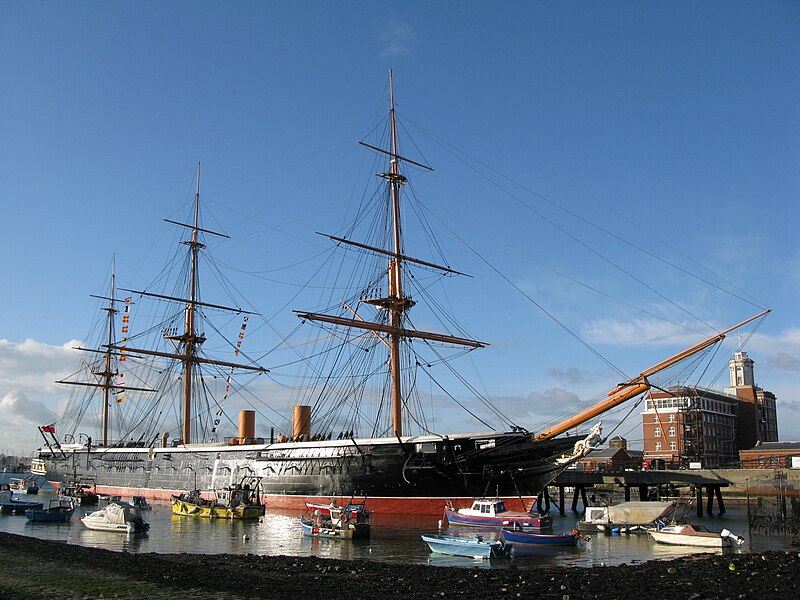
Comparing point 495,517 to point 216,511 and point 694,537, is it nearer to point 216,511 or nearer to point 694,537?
point 694,537

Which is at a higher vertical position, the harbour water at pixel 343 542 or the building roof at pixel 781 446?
the building roof at pixel 781 446

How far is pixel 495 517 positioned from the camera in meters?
35.1

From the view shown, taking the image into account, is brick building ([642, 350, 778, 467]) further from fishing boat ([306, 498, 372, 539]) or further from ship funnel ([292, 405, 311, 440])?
fishing boat ([306, 498, 372, 539])

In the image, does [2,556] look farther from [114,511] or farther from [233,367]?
[233,367]

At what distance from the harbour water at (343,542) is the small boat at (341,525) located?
50 cm

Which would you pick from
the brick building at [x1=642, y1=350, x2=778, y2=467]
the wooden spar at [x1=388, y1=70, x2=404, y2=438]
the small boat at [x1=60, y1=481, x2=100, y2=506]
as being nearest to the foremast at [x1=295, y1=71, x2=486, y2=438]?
the wooden spar at [x1=388, y1=70, x2=404, y2=438]

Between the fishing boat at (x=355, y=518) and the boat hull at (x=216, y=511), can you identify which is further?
the boat hull at (x=216, y=511)

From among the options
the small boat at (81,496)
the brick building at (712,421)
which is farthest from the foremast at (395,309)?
the brick building at (712,421)

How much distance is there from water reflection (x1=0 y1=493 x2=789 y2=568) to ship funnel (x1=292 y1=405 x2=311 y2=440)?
10.2 meters

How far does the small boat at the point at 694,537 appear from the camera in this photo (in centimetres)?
3091

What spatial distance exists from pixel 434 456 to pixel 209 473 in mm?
22335

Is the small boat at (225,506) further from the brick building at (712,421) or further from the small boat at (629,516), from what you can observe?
the brick building at (712,421)

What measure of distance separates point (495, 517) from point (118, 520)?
18465 millimetres

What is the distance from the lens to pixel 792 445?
3578 inches
